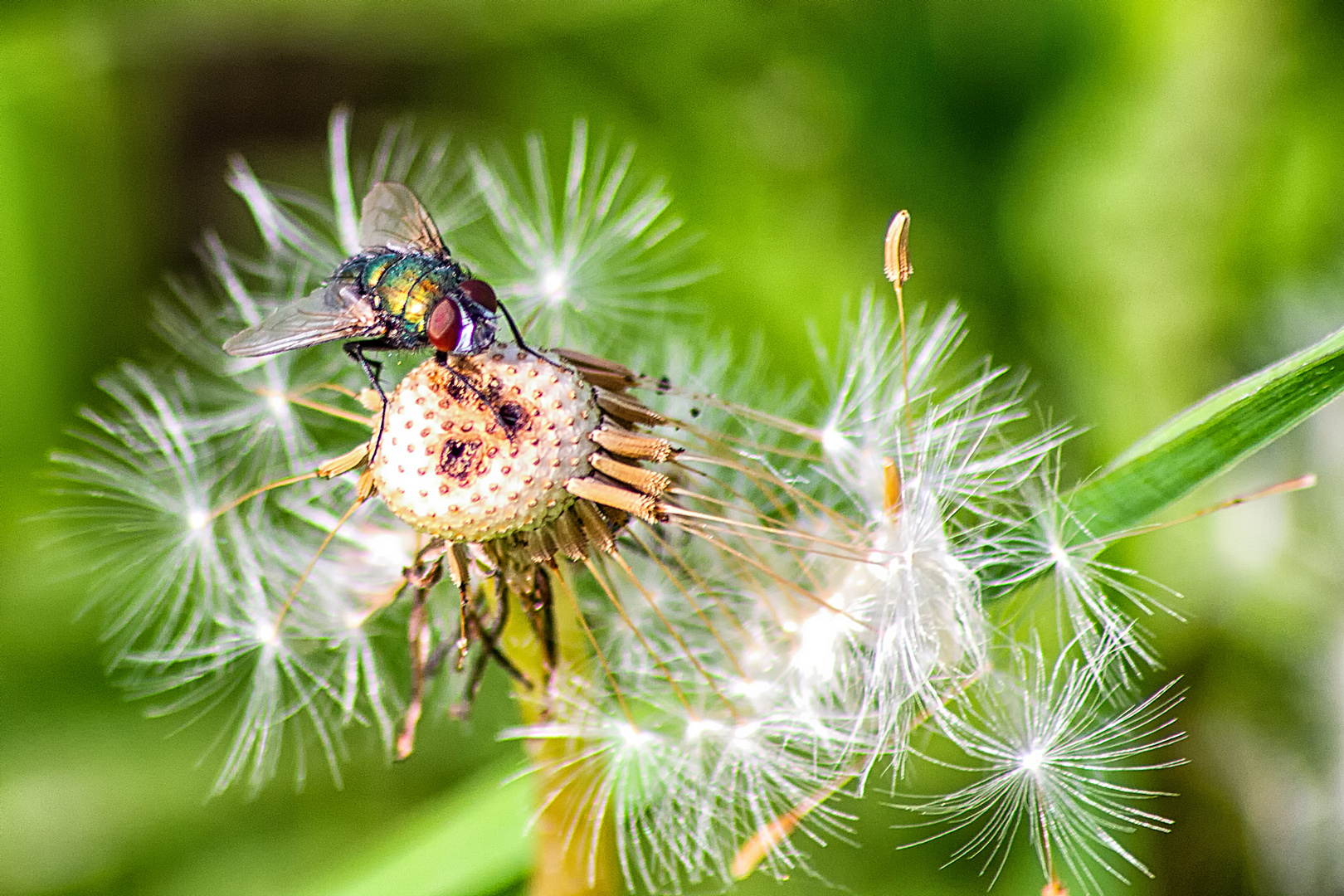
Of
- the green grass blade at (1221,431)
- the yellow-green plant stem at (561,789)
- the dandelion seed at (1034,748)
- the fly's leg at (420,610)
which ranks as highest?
the fly's leg at (420,610)

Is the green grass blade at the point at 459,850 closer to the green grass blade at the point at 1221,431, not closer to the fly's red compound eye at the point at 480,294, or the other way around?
the fly's red compound eye at the point at 480,294

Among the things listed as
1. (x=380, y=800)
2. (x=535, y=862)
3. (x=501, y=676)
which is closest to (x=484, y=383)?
(x=535, y=862)

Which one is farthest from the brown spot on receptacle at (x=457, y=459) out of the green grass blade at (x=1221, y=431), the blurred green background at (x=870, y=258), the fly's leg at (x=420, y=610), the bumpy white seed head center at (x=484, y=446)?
the blurred green background at (x=870, y=258)

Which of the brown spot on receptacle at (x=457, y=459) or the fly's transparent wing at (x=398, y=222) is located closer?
the brown spot on receptacle at (x=457, y=459)

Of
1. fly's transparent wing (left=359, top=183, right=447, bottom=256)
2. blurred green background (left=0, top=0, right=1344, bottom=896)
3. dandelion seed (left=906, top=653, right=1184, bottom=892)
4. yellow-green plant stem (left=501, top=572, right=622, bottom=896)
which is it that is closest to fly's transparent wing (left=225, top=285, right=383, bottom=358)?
fly's transparent wing (left=359, top=183, right=447, bottom=256)

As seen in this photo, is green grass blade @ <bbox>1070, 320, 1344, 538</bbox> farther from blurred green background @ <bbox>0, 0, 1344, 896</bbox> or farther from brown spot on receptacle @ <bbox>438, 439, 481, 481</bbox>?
blurred green background @ <bbox>0, 0, 1344, 896</bbox>

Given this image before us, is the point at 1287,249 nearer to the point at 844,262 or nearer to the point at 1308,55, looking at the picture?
the point at 1308,55
